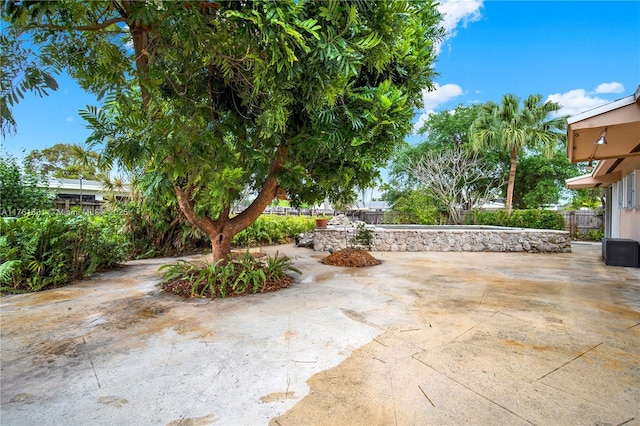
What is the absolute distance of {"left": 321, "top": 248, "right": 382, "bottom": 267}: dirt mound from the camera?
7.36 m

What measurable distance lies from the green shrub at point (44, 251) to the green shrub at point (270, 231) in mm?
4521

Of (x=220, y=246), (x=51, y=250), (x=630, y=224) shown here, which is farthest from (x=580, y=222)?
(x=51, y=250)

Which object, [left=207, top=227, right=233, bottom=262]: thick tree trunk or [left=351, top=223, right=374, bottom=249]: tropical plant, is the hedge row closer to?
[left=207, top=227, right=233, bottom=262]: thick tree trunk

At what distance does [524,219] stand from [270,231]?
11419 millimetres

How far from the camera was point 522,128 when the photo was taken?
14.4 metres

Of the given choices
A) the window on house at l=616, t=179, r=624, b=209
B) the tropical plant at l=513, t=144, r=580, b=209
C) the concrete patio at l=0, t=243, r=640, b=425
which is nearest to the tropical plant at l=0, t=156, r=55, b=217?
the concrete patio at l=0, t=243, r=640, b=425

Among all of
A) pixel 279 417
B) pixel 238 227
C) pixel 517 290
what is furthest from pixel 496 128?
pixel 279 417

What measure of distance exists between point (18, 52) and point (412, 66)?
4.25 m

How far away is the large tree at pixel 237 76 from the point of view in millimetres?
2572

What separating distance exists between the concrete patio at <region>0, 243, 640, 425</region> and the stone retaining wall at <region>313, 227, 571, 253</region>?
203 inches

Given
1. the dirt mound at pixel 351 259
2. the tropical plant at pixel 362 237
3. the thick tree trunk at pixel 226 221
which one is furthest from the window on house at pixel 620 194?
the thick tree trunk at pixel 226 221

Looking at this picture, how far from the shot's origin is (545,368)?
2467mm

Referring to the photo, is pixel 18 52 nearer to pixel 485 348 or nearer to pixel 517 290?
pixel 485 348

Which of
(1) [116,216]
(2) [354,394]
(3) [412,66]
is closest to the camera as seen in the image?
(2) [354,394]
